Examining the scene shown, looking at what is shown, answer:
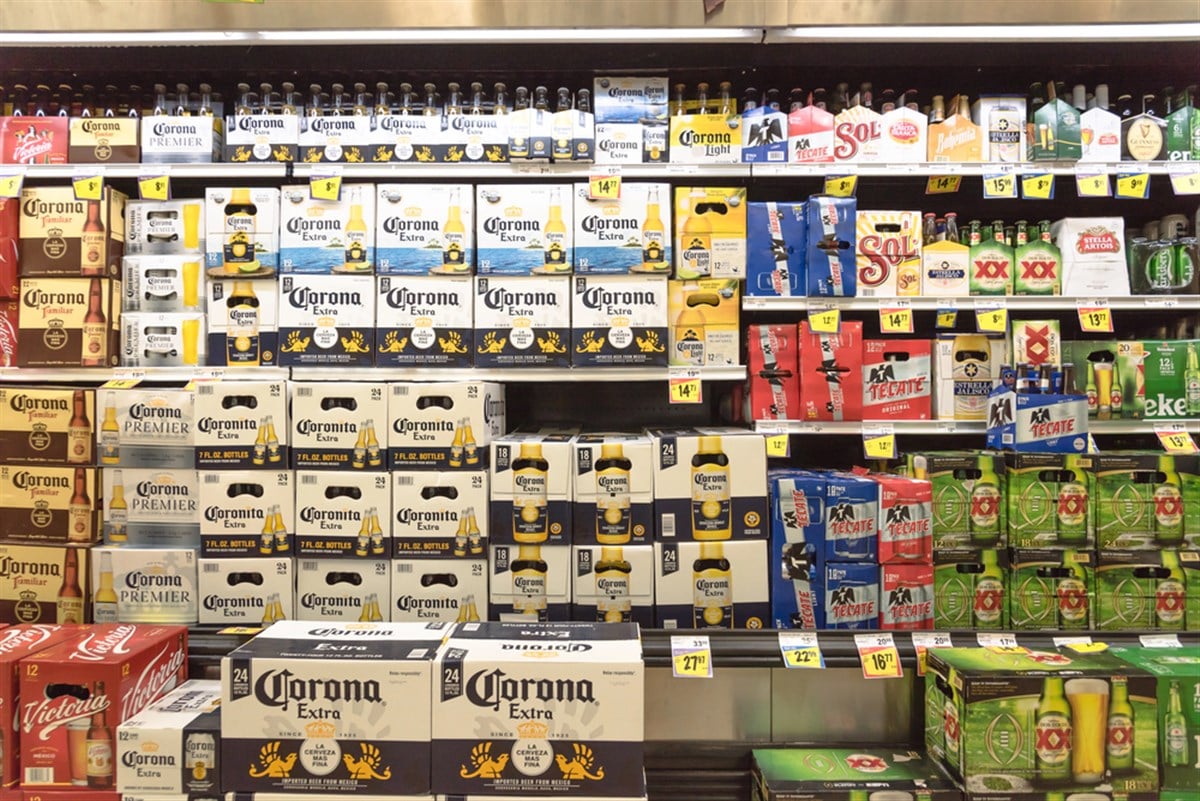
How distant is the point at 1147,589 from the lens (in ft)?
6.48

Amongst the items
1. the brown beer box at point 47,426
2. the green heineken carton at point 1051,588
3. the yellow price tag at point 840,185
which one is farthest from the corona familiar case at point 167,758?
the yellow price tag at point 840,185

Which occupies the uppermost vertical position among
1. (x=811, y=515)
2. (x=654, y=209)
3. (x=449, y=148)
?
(x=449, y=148)

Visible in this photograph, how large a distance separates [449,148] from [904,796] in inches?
82.1

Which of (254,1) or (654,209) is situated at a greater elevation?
(254,1)

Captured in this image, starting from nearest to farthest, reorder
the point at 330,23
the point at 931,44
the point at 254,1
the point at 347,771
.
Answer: the point at 347,771, the point at 254,1, the point at 330,23, the point at 931,44

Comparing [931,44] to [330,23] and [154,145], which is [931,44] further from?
[154,145]

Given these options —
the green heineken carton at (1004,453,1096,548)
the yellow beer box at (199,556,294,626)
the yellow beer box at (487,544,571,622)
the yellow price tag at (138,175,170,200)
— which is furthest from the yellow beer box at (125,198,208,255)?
the green heineken carton at (1004,453,1096,548)

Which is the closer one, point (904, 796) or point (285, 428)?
point (904, 796)

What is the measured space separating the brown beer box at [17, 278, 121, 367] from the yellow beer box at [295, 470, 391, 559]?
835 mm

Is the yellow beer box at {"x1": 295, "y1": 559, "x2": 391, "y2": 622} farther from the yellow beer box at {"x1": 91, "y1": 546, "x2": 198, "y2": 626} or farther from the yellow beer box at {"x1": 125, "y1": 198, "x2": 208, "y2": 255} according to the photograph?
the yellow beer box at {"x1": 125, "y1": 198, "x2": 208, "y2": 255}

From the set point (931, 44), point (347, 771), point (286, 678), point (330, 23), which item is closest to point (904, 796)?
point (347, 771)

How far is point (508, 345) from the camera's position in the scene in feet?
7.04

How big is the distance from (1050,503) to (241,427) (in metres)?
2.32

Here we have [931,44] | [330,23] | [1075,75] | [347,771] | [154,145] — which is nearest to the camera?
[347,771]
